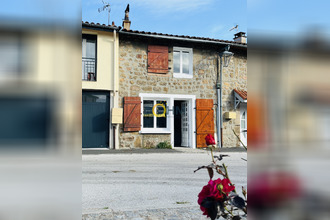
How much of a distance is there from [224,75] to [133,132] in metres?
4.69

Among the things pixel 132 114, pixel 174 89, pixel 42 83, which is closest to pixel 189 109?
pixel 174 89

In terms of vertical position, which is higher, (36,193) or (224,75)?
(224,75)

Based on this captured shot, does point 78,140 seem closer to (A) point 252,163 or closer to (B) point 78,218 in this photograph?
(B) point 78,218

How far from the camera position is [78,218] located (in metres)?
0.64

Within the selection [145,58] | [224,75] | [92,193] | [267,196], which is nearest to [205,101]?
[224,75]

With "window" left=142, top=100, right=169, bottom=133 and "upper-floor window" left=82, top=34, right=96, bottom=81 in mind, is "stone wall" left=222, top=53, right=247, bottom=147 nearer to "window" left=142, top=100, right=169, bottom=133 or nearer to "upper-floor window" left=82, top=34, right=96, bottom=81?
"window" left=142, top=100, right=169, bottom=133

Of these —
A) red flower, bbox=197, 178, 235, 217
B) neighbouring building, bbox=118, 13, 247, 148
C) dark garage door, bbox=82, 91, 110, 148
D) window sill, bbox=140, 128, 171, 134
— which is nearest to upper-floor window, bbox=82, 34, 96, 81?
dark garage door, bbox=82, 91, 110, 148

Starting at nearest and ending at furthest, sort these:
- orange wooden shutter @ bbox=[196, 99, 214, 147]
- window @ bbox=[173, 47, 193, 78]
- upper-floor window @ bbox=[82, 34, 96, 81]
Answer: upper-floor window @ bbox=[82, 34, 96, 81] < orange wooden shutter @ bbox=[196, 99, 214, 147] < window @ bbox=[173, 47, 193, 78]

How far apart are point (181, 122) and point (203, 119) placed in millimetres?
1137

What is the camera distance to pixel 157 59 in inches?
470

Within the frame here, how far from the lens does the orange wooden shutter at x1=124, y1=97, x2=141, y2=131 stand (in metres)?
11.3

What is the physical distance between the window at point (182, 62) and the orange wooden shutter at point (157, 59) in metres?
0.53

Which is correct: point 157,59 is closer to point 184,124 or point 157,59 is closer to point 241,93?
point 184,124

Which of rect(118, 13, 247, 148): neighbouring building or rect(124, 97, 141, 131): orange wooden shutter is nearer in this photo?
rect(124, 97, 141, 131): orange wooden shutter
